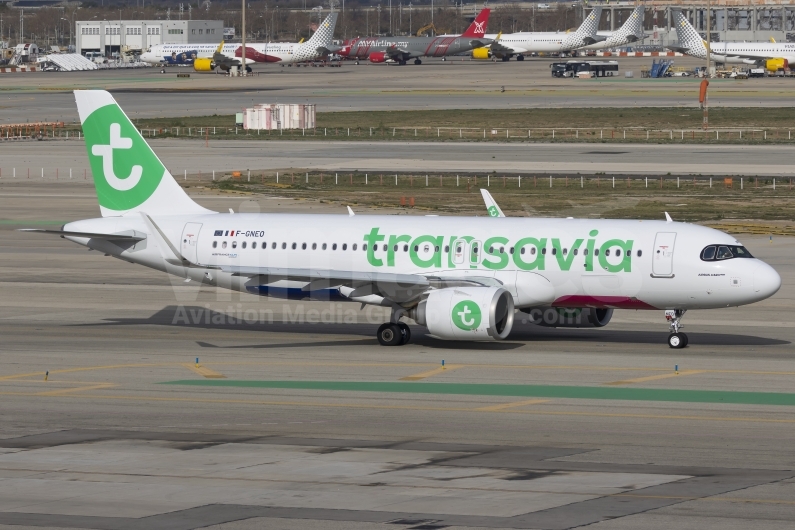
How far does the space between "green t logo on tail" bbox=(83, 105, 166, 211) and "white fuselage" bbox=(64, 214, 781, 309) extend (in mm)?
1107

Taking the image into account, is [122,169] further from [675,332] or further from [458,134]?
[458,134]

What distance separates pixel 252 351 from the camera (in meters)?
39.4

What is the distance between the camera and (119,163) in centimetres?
4381

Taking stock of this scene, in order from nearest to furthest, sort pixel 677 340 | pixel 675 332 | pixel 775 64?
1. pixel 677 340
2. pixel 675 332
3. pixel 775 64

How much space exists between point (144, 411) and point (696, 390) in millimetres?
13985

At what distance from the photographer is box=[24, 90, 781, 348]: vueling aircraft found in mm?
38156

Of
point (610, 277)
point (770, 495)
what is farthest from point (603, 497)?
point (610, 277)

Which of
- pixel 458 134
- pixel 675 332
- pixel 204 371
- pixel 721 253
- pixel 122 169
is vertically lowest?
pixel 204 371

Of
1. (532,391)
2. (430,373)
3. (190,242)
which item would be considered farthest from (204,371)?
(532,391)

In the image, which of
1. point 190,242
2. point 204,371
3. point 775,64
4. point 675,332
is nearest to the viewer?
point 204,371

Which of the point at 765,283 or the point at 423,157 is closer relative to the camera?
the point at 765,283

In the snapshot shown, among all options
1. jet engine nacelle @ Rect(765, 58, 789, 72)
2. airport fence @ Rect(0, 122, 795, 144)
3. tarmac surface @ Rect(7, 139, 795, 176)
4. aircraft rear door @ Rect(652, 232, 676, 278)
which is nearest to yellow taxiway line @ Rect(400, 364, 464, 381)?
aircraft rear door @ Rect(652, 232, 676, 278)

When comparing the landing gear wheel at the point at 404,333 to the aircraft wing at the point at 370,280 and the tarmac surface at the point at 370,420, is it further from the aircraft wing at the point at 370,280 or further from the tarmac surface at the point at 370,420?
the aircraft wing at the point at 370,280

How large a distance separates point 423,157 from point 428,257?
60.8 meters
